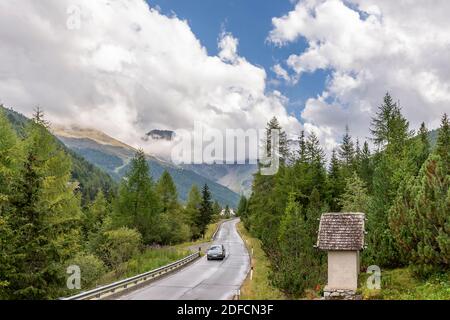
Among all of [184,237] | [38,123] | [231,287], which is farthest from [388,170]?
[184,237]

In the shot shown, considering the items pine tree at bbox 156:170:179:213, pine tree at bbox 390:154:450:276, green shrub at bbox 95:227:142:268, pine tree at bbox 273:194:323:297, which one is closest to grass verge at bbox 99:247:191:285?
green shrub at bbox 95:227:142:268

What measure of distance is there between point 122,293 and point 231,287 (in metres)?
6.69

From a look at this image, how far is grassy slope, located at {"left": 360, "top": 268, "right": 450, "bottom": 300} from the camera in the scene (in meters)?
19.5

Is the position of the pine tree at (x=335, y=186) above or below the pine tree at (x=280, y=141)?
below

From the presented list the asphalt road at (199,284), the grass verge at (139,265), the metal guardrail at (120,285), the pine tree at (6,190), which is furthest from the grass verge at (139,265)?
the pine tree at (6,190)

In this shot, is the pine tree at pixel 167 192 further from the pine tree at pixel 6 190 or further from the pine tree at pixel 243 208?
the pine tree at pixel 6 190

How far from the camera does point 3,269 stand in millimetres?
20969

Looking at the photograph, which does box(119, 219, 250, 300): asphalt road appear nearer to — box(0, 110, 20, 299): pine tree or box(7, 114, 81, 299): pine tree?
box(7, 114, 81, 299): pine tree

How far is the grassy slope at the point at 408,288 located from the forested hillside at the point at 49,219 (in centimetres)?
1707

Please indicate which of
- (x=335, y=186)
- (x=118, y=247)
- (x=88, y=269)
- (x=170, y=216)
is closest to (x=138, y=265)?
(x=118, y=247)

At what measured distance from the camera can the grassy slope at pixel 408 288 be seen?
1945 centimetres

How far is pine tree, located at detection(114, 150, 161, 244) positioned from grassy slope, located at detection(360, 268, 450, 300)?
30426 millimetres

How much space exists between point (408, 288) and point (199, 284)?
11.8 metres

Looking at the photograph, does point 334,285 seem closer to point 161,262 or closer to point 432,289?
point 432,289
